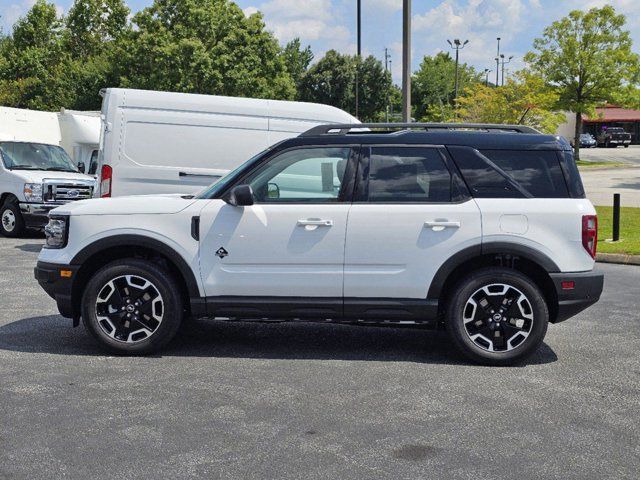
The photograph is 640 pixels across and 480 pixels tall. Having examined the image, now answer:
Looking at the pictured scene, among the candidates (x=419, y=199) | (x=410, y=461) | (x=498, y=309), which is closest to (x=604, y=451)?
(x=410, y=461)

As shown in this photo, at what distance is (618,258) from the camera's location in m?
12.8

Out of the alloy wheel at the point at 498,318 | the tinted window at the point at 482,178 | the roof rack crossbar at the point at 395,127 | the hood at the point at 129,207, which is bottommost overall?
the alloy wheel at the point at 498,318

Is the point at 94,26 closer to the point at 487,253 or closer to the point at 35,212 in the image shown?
the point at 35,212

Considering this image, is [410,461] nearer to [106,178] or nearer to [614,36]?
[106,178]

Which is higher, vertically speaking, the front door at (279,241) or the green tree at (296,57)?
the green tree at (296,57)

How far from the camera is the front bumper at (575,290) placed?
20.4 ft

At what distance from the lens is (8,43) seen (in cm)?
6412

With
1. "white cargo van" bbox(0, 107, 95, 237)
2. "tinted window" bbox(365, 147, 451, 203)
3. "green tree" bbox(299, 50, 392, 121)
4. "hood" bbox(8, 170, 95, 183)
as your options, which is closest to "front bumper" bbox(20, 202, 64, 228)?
"white cargo van" bbox(0, 107, 95, 237)

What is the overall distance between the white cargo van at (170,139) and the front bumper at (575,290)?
23.2ft

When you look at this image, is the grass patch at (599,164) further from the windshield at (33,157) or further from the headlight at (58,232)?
the headlight at (58,232)

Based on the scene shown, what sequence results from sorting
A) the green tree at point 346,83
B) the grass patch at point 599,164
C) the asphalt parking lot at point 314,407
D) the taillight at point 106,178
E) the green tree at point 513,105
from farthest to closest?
Answer: 1. the green tree at point 346,83
2. the grass patch at point 599,164
3. the green tree at point 513,105
4. the taillight at point 106,178
5. the asphalt parking lot at point 314,407

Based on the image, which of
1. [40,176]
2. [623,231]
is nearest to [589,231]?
[623,231]

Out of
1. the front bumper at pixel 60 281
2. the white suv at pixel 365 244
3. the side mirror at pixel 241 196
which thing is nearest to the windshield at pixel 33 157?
the front bumper at pixel 60 281

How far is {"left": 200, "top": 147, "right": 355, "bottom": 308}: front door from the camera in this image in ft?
20.6
